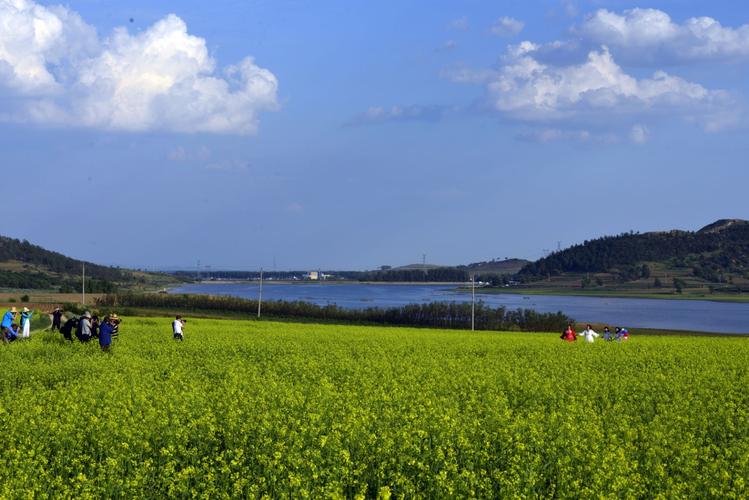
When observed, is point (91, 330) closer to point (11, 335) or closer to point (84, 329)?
point (84, 329)

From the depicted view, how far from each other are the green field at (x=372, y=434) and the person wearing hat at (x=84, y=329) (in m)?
7.56

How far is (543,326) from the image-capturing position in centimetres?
10369

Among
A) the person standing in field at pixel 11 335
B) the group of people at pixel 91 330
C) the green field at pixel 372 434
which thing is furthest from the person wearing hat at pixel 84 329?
the green field at pixel 372 434

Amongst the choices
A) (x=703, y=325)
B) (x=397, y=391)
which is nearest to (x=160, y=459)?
(x=397, y=391)

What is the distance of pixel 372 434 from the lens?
13.1m

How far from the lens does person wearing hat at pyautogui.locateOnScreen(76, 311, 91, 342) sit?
31.0 m

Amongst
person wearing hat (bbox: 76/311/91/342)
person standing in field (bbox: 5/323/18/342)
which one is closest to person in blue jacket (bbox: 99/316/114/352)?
person wearing hat (bbox: 76/311/91/342)

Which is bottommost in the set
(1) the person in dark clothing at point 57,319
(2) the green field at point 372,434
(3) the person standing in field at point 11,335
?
(2) the green field at point 372,434

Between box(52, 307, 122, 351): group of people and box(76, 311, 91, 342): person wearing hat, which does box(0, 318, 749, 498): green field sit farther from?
box(76, 311, 91, 342): person wearing hat

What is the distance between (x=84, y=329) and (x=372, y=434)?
21845mm

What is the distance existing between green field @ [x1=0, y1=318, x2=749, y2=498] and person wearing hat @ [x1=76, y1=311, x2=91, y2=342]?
7565 mm

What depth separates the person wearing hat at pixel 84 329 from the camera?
102ft

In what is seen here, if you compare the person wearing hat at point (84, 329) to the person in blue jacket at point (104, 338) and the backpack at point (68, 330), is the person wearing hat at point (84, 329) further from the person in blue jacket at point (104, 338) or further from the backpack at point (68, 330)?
the person in blue jacket at point (104, 338)

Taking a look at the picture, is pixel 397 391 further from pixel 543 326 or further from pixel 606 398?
pixel 543 326
